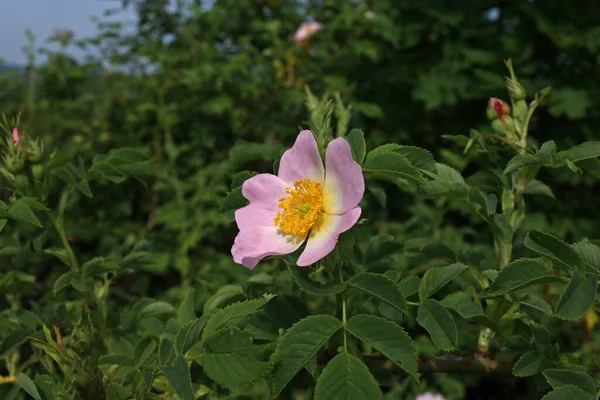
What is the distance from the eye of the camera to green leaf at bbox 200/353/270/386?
698 millimetres

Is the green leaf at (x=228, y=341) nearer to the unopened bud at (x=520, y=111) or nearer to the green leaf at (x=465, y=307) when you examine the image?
the green leaf at (x=465, y=307)

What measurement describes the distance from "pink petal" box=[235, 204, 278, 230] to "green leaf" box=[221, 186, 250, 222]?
0.04 m

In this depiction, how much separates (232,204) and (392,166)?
318 mm

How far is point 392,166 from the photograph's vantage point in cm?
76

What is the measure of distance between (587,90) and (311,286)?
237 centimetres

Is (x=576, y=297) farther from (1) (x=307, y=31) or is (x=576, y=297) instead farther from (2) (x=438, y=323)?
(1) (x=307, y=31)

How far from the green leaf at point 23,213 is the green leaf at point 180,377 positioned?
380mm

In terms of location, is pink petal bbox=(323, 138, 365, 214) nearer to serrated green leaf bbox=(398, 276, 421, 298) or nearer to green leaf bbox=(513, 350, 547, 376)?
serrated green leaf bbox=(398, 276, 421, 298)

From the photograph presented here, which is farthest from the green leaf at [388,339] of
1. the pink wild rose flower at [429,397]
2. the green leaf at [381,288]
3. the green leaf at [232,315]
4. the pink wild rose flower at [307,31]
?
the pink wild rose flower at [307,31]

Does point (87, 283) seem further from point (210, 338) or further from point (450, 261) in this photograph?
point (450, 261)

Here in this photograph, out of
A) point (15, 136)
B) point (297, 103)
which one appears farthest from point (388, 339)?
point (297, 103)

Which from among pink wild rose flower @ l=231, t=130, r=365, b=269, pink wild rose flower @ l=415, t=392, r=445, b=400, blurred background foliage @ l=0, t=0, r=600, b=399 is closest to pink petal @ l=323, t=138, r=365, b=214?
pink wild rose flower @ l=231, t=130, r=365, b=269

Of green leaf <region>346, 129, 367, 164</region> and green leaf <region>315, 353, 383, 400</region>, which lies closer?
green leaf <region>315, 353, 383, 400</region>

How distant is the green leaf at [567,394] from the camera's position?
0.67m
